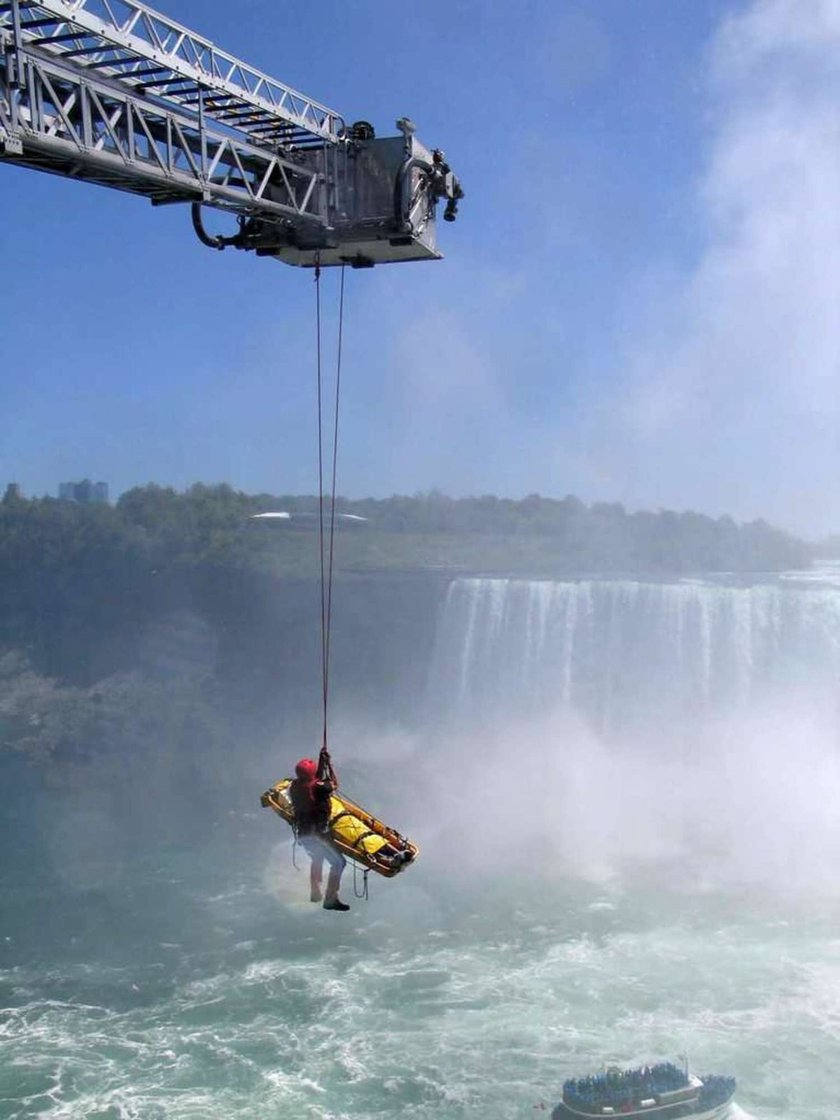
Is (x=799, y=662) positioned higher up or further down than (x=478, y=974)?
higher up

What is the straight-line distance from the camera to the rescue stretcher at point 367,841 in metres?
8.05

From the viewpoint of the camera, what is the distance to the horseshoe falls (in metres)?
13.9

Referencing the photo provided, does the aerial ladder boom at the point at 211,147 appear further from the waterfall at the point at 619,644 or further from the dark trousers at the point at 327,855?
the waterfall at the point at 619,644

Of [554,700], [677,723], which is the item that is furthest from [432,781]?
[677,723]

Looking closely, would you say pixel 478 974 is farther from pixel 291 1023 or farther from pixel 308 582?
pixel 308 582

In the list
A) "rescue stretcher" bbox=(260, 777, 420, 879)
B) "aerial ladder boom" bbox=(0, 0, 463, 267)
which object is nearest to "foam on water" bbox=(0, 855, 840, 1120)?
"rescue stretcher" bbox=(260, 777, 420, 879)

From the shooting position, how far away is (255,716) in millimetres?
36312

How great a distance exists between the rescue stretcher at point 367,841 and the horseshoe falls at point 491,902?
6519mm

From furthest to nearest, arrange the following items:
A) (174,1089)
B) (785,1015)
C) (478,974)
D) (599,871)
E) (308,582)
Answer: (308,582), (599,871), (478,974), (785,1015), (174,1089)

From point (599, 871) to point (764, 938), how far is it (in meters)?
4.49

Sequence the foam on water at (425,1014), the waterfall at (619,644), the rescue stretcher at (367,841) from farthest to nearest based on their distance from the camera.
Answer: the waterfall at (619,644)
the foam on water at (425,1014)
the rescue stretcher at (367,841)

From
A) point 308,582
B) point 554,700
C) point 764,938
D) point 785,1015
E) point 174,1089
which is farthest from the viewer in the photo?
point 308,582

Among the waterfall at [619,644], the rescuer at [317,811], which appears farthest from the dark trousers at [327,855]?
the waterfall at [619,644]

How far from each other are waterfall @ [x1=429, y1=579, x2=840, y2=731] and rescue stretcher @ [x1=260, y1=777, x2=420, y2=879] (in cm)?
2245
